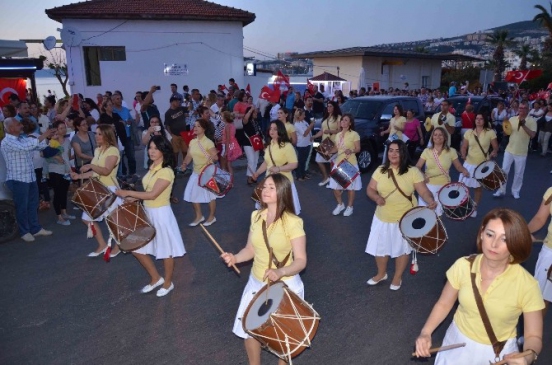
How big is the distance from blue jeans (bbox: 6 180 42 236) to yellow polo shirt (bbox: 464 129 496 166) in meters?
7.47

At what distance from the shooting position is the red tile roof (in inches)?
726

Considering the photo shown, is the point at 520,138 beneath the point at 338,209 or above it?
above

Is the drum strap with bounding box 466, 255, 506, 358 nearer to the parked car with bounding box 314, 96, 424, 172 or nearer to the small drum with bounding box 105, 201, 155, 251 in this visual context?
the small drum with bounding box 105, 201, 155, 251

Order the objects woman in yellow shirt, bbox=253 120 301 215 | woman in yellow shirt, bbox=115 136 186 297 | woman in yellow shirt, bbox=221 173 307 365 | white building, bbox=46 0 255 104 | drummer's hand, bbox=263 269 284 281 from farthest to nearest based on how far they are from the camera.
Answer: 1. white building, bbox=46 0 255 104
2. woman in yellow shirt, bbox=253 120 301 215
3. woman in yellow shirt, bbox=115 136 186 297
4. woman in yellow shirt, bbox=221 173 307 365
5. drummer's hand, bbox=263 269 284 281

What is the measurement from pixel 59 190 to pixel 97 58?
1315 centimetres

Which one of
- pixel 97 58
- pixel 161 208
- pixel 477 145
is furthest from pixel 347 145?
pixel 97 58

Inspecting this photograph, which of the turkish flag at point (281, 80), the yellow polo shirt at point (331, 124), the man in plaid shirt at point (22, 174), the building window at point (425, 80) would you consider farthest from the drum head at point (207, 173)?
the building window at point (425, 80)

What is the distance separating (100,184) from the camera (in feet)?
18.3

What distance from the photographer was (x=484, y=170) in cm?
782

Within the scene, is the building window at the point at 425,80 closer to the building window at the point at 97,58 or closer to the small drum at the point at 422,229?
the building window at the point at 97,58

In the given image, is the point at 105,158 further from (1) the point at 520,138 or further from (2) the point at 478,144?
(1) the point at 520,138

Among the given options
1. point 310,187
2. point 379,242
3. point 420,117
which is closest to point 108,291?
point 379,242

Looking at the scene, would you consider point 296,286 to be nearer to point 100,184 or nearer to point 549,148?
point 100,184

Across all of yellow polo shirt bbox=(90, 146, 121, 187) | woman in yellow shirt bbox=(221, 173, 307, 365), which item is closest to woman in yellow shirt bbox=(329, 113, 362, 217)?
yellow polo shirt bbox=(90, 146, 121, 187)
